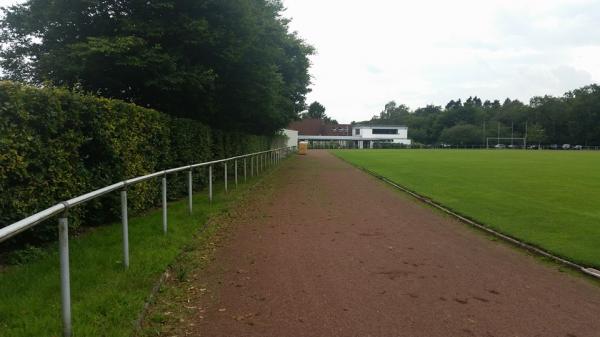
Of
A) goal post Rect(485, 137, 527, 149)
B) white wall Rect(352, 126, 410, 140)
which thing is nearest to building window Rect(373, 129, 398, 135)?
white wall Rect(352, 126, 410, 140)

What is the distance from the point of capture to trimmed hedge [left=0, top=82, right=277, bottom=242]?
5793 mm

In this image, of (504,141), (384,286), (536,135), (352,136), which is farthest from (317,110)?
(384,286)

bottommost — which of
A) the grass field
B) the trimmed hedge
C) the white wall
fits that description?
the grass field

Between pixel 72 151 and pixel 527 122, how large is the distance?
452ft

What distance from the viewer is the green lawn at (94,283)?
396 centimetres

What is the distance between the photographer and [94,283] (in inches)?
200

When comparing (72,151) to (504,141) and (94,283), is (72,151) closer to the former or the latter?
(94,283)

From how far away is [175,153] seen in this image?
13.0 metres

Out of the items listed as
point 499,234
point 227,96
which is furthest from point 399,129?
point 499,234

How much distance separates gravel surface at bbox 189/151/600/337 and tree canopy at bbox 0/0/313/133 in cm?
705

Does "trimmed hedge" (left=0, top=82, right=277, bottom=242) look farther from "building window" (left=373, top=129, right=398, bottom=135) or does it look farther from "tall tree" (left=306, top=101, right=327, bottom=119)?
"tall tree" (left=306, top=101, right=327, bottom=119)

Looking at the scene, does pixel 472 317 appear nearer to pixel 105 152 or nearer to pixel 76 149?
pixel 76 149

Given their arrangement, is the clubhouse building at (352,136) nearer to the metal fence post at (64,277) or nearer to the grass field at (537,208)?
the grass field at (537,208)

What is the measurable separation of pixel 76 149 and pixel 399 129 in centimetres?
12868
